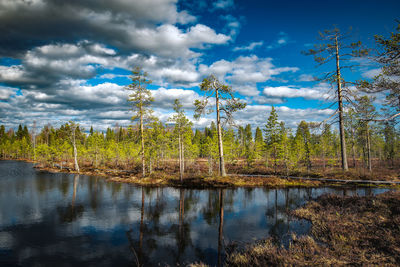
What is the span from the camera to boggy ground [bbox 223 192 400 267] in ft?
22.8

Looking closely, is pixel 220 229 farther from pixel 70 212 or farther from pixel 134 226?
pixel 70 212

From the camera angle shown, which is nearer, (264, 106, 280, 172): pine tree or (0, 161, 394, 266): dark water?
(0, 161, 394, 266): dark water

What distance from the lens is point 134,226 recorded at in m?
12.8

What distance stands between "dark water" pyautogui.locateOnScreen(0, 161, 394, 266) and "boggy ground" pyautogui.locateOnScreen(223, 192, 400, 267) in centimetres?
121

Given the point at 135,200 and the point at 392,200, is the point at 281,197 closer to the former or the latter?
the point at 392,200

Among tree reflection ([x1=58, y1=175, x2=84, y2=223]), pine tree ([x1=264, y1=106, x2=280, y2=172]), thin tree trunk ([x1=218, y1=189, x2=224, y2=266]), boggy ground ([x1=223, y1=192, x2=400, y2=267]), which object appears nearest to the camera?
boggy ground ([x1=223, y1=192, x2=400, y2=267])

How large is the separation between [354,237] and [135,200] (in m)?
16.7

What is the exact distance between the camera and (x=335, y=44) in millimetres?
22875

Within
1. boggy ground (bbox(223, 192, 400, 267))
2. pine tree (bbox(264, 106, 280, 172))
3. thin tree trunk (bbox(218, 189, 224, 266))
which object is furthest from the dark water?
pine tree (bbox(264, 106, 280, 172))

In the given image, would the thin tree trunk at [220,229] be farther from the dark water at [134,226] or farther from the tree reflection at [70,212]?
the tree reflection at [70,212]

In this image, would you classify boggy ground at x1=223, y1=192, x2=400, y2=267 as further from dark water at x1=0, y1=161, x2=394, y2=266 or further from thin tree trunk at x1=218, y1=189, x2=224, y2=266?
dark water at x1=0, y1=161, x2=394, y2=266

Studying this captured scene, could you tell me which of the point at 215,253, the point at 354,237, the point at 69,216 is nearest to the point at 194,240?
the point at 215,253

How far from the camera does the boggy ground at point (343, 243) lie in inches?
273

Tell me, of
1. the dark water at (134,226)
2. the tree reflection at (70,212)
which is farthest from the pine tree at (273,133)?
the tree reflection at (70,212)
